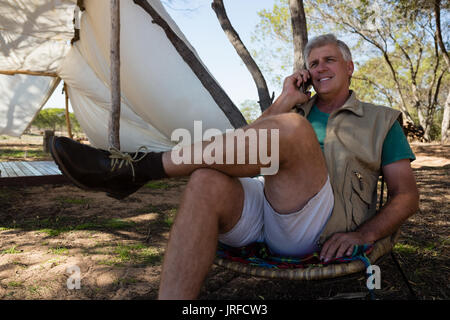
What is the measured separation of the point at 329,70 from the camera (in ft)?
5.42

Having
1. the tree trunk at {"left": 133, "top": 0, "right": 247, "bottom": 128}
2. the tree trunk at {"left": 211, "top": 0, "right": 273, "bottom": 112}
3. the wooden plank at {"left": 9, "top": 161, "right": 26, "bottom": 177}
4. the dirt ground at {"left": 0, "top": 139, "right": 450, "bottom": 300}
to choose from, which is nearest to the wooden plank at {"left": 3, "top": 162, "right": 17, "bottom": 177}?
the wooden plank at {"left": 9, "top": 161, "right": 26, "bottom": 177}

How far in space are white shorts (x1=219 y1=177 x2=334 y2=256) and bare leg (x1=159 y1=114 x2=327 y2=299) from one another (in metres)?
0.03

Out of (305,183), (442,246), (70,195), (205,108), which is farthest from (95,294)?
(205,108)

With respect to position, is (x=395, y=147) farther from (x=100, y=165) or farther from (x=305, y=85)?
(x=100, y=165)

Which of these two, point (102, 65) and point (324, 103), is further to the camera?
point (102, 65)

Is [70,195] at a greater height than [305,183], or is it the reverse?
[305,183]

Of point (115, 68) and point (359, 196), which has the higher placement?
point (115, 68)

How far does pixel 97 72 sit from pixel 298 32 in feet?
11.9

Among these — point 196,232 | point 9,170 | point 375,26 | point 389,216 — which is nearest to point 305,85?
point 389,216

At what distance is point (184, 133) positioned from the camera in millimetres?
4910

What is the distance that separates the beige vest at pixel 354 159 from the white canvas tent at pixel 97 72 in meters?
2.50

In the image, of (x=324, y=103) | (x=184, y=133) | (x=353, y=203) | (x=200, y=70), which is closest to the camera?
(x=353, y=203)

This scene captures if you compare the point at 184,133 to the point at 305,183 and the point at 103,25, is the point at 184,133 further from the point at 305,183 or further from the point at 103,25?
the point at 305,183
